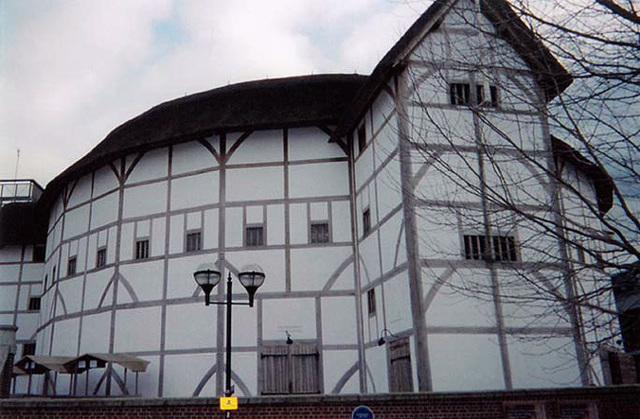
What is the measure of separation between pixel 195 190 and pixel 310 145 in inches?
152

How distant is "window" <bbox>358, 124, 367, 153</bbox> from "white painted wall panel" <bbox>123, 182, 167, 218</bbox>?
6.55m

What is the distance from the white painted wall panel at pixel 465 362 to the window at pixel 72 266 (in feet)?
47.0

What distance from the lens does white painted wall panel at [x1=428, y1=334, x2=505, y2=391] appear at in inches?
549

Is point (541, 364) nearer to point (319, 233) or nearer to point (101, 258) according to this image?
point (319, 233)

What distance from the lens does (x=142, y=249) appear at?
20891mm

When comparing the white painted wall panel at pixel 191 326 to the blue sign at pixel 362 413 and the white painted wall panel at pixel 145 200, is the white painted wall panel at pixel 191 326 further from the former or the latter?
the blue sign at pixel 362 413

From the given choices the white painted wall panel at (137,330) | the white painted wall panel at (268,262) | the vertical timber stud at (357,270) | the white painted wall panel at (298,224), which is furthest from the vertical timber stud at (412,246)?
the white painted wall panel at (137,330)

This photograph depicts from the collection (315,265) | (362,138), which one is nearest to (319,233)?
(315,265)

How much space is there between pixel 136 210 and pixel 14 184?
62.3ft

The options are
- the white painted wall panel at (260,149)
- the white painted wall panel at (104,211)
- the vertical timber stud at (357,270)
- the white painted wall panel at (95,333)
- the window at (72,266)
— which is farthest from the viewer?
the window at (72,266)

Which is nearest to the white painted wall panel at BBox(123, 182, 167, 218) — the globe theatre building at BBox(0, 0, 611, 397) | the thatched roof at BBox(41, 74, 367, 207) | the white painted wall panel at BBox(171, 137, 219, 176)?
the globe theatre building at BBox(0, 0, 611, 397)

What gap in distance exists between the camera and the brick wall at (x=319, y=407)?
10.7 metres

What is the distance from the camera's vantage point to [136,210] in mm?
21297

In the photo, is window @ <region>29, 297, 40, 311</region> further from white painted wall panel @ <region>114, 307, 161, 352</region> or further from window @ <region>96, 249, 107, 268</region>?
white painted wall panel @ <region>114, 307, 161, 352</region>
